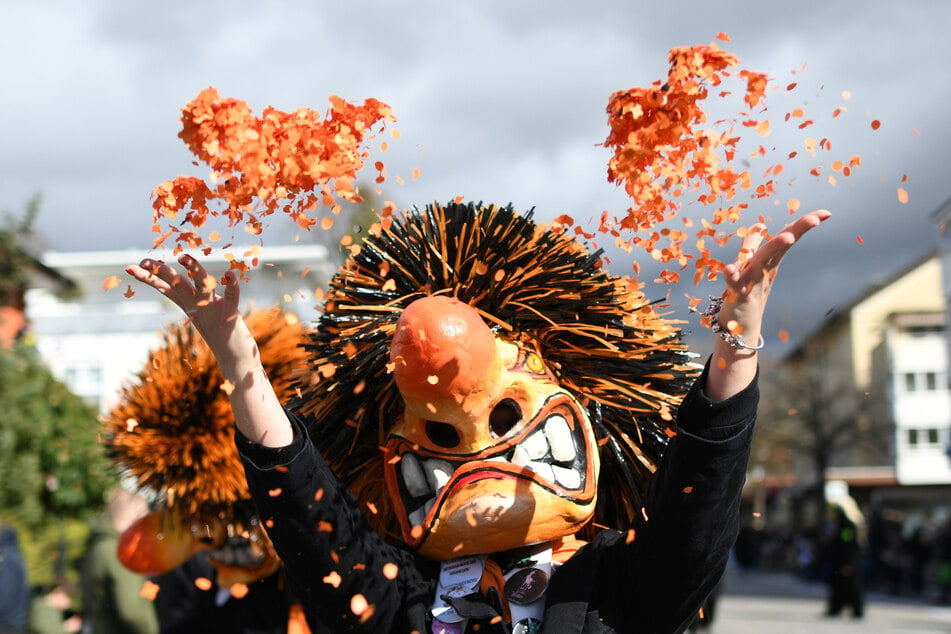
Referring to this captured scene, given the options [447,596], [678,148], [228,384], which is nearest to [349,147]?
Result: [228,384]

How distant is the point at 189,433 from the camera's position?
10.5 ft

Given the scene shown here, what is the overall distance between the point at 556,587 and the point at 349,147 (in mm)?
1033

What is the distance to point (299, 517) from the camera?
2061 millimetres

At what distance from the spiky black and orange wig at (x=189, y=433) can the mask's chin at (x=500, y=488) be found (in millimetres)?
898

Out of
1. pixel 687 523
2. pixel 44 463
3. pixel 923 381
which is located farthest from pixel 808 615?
pixel 923 381

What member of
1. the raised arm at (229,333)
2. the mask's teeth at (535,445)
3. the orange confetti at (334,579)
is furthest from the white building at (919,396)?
the raised arm at (229,333)

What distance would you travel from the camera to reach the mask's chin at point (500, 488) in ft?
7.13

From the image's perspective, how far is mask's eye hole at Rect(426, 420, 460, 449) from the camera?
Result: 7.64 ft

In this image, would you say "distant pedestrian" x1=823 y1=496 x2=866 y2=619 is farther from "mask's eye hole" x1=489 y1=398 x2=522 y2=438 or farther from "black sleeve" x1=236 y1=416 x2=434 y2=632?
"black sleeve" x1=236 y1=416 x2=434 y2=632

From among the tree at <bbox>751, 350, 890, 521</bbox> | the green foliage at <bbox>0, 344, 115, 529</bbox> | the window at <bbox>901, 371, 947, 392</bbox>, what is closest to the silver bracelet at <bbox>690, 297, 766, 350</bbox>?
the green foliage at <bbox>0, 344, 115, 529</bbox>

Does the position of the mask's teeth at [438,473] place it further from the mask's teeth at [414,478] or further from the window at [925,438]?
the window at [925,438]

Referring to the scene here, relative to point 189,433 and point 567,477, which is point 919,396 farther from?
point 567,477

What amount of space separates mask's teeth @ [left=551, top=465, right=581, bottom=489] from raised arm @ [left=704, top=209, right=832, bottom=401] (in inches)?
17.6

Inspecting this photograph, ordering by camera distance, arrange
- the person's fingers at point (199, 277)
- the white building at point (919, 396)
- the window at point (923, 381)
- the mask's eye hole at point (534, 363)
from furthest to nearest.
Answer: the window at point (923, 381), the white building at point (919, 396), the mask's eye hole at point (534, 363), the person's fingers at point (199, 277)
